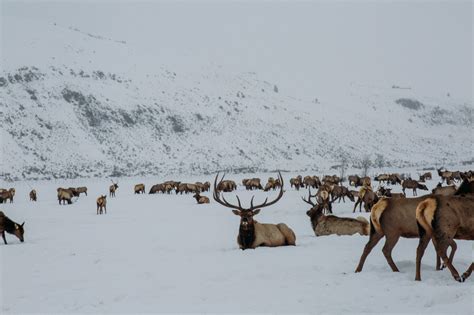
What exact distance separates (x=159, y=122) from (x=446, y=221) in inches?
3437

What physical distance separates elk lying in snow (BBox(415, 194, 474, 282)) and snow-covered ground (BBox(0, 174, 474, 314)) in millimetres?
419

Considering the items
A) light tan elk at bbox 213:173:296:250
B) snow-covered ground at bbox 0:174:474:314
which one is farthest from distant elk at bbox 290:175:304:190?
light tan elk at bbox 213:173:296:250

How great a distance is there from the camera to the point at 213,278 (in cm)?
801

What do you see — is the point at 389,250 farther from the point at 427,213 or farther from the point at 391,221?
the point at 427,213

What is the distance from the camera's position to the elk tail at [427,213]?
22.7 ft

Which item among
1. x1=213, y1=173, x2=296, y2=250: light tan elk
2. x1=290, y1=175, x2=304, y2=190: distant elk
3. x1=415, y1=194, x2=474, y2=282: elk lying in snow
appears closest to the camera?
x1=415, y1=194, x2=474, y2=282: elk lying in snow

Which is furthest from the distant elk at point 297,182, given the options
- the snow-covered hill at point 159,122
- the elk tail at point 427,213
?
the snow-covered hill at point 159,122

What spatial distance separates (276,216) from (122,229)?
6.51 meters

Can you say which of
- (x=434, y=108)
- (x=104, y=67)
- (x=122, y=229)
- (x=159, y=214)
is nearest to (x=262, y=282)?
(x=122, y=229)

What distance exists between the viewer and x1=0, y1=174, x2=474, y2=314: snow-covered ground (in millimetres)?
6223

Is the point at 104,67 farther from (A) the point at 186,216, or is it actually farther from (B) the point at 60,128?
(A) the point at 186,216

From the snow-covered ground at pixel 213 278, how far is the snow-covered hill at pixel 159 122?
191ft

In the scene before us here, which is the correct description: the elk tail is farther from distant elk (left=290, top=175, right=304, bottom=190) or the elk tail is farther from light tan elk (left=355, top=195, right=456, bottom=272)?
distant elk (left=290, top=175, right=304, bottom=190)

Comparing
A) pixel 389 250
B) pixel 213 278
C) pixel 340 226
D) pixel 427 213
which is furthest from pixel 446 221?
pixel 340 226
